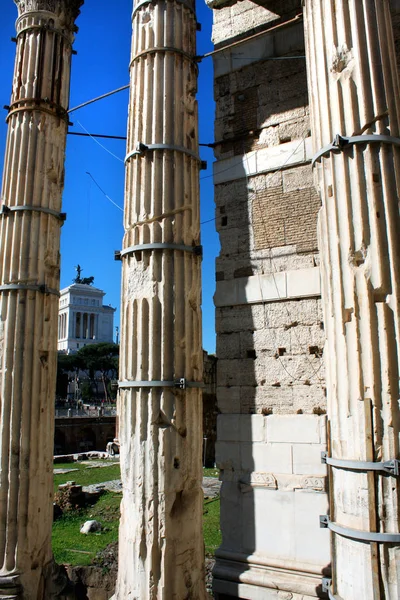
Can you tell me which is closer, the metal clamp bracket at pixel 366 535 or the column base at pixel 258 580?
the metal clamp bracket at pixel 366 535

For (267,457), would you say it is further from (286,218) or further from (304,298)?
(286,218)

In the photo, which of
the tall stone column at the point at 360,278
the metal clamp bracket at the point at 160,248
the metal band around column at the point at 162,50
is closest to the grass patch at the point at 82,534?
the metal clamp bracket at the point at 160,248

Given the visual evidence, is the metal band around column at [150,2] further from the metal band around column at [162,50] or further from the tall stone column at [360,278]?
the tall stone column at [360,278]

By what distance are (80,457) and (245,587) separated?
2371 centimetres

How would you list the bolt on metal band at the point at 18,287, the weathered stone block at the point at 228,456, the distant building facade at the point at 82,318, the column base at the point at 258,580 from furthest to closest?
1. the distant building facade at the point at 82,318
2. the bolt on metal band at the point at 18,287
3. the weathered stone block at the point at 228,456
4. the column base at the point at 258,580

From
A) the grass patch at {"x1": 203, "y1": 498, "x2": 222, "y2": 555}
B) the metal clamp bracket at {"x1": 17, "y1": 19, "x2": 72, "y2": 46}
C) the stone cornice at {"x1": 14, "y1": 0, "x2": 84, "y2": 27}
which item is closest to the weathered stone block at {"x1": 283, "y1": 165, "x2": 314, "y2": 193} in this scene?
the metal clamp bracket at {"x1": 17, "y1": 19, "x2": 72, "y2": 46}

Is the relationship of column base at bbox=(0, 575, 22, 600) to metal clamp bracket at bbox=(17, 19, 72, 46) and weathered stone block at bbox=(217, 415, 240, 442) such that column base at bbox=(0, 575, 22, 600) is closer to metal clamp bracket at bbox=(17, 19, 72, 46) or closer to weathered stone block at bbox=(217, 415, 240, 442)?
weathered stone block at bbox=(217, 415, 240, 442)

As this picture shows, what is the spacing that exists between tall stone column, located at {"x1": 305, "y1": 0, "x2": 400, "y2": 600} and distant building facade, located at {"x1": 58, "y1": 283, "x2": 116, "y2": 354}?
220 feet

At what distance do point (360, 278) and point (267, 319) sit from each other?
7.19 feet

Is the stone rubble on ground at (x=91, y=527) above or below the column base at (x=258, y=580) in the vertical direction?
below

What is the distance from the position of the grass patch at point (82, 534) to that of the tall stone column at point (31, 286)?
5406 millimetres

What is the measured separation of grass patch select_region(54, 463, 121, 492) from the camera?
20.1m

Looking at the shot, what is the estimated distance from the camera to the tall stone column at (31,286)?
5906 mm

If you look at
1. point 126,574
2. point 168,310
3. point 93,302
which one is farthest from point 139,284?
point 93,302
